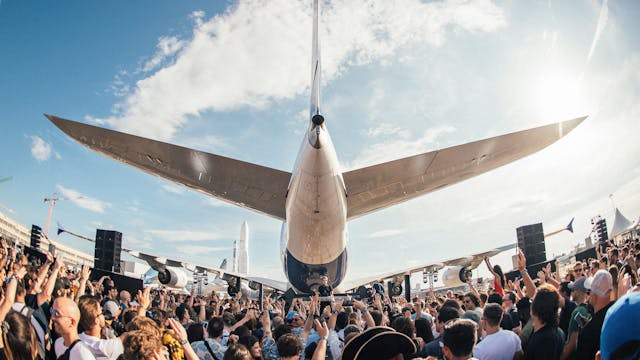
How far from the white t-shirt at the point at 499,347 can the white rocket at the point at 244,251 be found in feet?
132

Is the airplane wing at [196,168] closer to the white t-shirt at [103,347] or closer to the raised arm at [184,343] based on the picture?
the white t-shirt at [103,347]

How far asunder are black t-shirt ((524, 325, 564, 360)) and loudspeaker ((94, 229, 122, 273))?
1405 centimetres

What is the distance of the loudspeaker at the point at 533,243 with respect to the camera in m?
10.8

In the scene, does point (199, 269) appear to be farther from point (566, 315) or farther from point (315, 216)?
point (566, 315)

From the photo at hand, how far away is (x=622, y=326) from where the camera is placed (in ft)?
4.98

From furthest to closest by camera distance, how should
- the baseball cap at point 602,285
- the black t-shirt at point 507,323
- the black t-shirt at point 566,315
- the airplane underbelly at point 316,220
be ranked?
the airplane underbelly at point 316,220
the black t-shirt at point 507,323
the black t-shirt at point 566,315
the baseball cap at point 602,285

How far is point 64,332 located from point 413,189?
7884 mm

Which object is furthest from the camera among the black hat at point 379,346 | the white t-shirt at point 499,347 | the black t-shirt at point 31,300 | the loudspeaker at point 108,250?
the loudspeaker at point 108,250

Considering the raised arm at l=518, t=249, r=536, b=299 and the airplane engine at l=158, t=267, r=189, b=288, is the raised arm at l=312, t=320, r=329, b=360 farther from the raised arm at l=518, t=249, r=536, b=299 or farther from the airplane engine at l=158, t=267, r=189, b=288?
the airplane engine at l=158, t=267, r=189, b=288

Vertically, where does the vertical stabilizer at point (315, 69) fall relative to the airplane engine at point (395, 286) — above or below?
above

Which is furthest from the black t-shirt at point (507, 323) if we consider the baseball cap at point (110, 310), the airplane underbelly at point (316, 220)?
the baseball cap at point (110, 310)

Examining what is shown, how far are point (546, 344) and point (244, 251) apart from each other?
1617 inches

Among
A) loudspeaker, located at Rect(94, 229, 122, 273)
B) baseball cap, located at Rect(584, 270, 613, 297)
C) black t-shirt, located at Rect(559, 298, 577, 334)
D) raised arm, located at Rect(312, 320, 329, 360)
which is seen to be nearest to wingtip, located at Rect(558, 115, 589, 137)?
black t-shirt, located at Rect(559, 298, 577, 334)

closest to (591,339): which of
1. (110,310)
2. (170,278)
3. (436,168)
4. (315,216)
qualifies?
(110,310)
